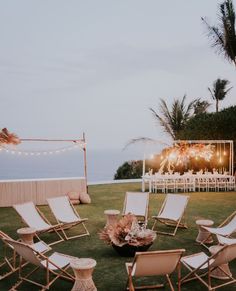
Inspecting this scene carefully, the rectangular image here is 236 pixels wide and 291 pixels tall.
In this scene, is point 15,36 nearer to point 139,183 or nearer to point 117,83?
point 117,83

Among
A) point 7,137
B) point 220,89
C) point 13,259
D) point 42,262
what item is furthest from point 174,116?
point 42,262

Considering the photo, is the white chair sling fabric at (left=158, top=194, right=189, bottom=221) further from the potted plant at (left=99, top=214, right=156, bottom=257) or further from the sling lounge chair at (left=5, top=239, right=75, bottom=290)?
the sling lounge chair at (left=5, top=239, right=75, bottom=290)

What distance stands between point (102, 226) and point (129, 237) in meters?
2.65

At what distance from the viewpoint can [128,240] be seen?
22.0 feet

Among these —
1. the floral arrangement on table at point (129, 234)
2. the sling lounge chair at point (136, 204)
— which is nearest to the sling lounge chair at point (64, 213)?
the sling lounge chair at point (136, 204)

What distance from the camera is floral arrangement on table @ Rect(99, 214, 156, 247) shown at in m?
6.69

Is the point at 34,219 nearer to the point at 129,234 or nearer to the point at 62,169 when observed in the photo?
the point at 129,234

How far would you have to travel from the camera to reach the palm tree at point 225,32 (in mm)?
17391

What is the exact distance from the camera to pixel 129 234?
6707mm

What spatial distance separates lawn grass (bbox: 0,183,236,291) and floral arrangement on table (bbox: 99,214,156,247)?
1.02 feet

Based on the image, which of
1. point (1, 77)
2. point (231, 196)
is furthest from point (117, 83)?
point (231, 196)

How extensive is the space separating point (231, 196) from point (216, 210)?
3015 millimetres

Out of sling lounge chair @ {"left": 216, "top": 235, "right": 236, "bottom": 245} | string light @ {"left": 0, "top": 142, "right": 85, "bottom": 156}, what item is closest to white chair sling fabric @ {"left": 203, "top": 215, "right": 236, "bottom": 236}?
sling lounge chair @ {"left": 216, "top": 235, "right": 236, "bottom": 245}

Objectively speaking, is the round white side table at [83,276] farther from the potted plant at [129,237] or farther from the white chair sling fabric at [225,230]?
the white chair sling fabric at [225,230]
